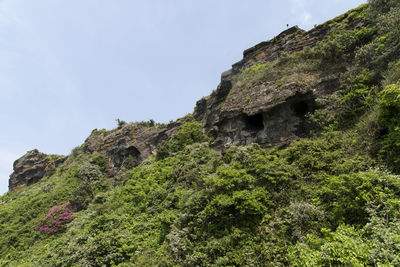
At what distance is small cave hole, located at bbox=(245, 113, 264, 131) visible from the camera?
16.7m

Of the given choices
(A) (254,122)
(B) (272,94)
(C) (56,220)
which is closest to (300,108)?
(B) (272,94)

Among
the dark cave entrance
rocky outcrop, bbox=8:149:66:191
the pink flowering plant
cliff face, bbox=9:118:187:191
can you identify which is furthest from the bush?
rocky outcrop, bbox=8:149:66:191

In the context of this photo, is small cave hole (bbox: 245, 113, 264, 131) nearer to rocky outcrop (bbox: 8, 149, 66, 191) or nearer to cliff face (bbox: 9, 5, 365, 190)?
cliff face (bbox: 9, 5, 365, 190)

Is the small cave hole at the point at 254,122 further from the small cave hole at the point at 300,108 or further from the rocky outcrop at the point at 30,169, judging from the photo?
the rocky outcrop at the point at 30,169

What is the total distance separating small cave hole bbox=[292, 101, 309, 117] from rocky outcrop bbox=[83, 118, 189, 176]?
14.9 m

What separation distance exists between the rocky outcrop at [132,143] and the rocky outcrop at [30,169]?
14.3 metres

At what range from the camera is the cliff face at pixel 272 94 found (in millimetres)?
14477

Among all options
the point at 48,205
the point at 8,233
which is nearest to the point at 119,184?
the point at 48,205

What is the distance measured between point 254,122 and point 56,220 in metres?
20.2

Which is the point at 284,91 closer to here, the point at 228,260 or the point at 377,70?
the point at 377,70

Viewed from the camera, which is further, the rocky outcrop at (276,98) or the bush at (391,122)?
the rocky outcrop at (276,98)

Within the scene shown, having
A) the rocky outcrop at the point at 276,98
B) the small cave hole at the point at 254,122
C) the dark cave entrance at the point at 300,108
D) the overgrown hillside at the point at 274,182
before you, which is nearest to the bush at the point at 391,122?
the overgrown hillside at the point at 274,182

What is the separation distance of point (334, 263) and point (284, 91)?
39.0 feet

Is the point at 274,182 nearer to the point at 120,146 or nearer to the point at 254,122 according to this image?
the point at 254,122
